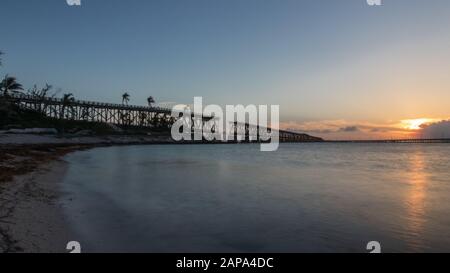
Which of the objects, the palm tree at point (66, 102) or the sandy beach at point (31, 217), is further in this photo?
the palm tree at point (66, 102)

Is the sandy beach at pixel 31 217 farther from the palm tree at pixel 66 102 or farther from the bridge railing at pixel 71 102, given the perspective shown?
the palm tree at pixel 66 102

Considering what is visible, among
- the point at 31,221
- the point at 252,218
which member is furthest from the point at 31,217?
the point at 252,218

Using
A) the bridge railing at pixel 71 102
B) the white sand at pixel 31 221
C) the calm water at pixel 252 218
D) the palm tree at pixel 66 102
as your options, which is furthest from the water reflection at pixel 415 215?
the palm tree at pixel 66 102

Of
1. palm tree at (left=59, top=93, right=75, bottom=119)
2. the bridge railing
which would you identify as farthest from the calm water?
palm tree at (left=59, top=93, right=75, bottom=119)

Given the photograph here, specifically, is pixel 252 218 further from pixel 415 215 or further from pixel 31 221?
pixel 31 221

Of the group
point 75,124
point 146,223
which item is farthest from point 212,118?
point 146,223

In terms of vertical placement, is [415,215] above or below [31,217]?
below

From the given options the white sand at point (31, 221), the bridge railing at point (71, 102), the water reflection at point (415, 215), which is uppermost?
the bridge railing at point (71, 102)

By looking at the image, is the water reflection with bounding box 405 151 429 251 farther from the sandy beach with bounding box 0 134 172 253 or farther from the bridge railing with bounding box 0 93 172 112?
the bridge railing with bounding box 0 93 172 112

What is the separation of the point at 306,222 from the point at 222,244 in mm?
3930

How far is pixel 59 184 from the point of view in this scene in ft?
60.7

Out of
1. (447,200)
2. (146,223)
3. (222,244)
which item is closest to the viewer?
(222,244)

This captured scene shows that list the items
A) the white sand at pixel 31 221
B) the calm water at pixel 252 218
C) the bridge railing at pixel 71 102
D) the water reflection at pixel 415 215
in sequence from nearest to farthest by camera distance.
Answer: the white sand at pixel 31 221
the calm water at pixel 252 218
the water reflection at pixel 415 215
the bridge railing at pixel 71 102
